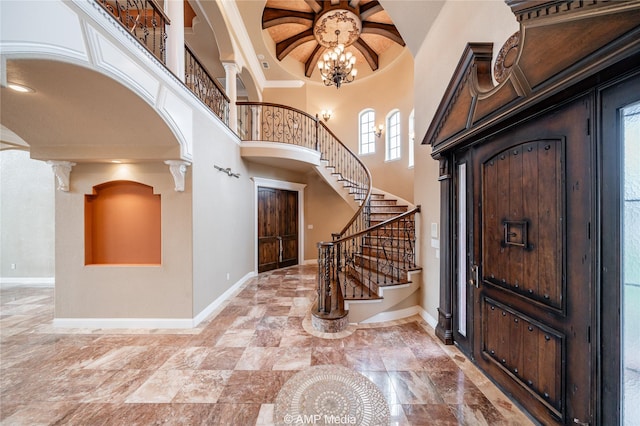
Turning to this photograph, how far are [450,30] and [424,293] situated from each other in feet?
11.5

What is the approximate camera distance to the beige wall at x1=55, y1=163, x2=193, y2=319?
3.35m

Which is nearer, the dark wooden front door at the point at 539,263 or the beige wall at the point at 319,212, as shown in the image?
the dark wooden front door at the point at 539,263

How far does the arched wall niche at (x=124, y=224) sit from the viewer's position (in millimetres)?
3480

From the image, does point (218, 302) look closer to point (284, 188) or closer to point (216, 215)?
point (216, 215)

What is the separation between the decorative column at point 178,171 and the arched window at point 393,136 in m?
6.09

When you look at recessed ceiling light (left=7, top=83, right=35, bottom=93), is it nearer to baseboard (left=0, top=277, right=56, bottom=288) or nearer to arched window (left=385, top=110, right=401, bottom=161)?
baseboard (left=0, top=277, right=56, bottom=288)

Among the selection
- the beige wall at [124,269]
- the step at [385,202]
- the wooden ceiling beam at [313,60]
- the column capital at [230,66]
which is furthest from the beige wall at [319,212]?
the beige wall at [124,269]

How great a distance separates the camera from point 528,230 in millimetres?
1800

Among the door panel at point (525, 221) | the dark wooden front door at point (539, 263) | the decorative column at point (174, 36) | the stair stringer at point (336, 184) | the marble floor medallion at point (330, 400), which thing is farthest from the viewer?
the stair stringer at point (336, 184)

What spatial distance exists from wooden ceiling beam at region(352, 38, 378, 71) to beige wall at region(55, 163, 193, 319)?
664 cm

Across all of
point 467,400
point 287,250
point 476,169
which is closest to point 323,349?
point 467,400

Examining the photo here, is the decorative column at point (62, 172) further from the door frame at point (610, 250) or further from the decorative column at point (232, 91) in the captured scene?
the door frame at point (610, 250)

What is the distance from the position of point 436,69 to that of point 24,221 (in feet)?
29.6

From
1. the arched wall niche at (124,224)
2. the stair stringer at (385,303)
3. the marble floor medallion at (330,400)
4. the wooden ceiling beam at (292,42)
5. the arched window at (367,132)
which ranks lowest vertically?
the marble floor medallion at (330,400)
